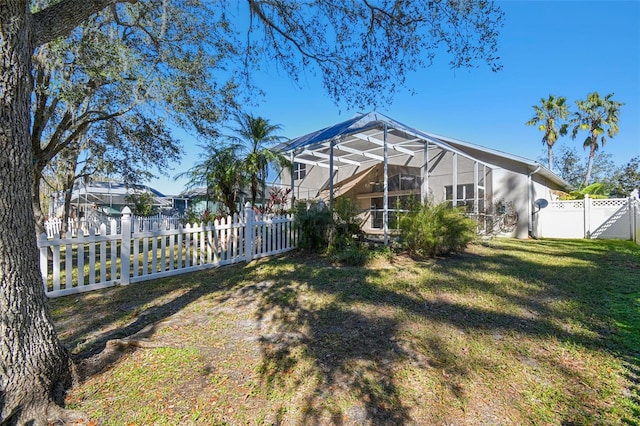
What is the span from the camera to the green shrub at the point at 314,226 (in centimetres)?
818

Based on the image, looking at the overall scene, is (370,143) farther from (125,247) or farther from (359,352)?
(359,352)

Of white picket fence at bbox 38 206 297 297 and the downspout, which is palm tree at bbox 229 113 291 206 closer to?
white picket fence at bbox 38 206 297 297

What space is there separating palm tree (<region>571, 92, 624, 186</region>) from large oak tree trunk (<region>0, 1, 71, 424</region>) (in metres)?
34.1

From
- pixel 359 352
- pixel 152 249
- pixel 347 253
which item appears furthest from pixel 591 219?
pixel 152 249

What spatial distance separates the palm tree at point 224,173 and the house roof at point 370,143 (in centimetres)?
211

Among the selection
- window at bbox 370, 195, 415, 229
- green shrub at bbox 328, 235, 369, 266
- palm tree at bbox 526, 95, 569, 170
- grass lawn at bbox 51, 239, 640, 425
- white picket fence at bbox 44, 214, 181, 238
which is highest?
palm tree at bbox 526, 95, 569, 170

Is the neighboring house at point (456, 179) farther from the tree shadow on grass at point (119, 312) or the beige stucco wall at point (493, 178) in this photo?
the tree shadow on grass at point (119, 312)

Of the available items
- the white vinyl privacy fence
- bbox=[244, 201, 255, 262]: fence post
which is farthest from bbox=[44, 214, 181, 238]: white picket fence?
the white vinyl privacy fence

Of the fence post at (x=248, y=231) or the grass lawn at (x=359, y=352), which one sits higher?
the fence post at (x=248, y=231)

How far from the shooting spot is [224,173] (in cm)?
967

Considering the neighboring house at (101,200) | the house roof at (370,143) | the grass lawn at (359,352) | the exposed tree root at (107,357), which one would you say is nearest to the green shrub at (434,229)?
the grass lawn at (359,352)

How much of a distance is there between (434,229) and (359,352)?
211 inches

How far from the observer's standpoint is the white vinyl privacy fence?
44.0 feet

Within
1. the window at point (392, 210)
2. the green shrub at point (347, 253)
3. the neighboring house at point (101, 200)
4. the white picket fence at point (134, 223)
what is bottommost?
the green shrub at point (347, 253)
